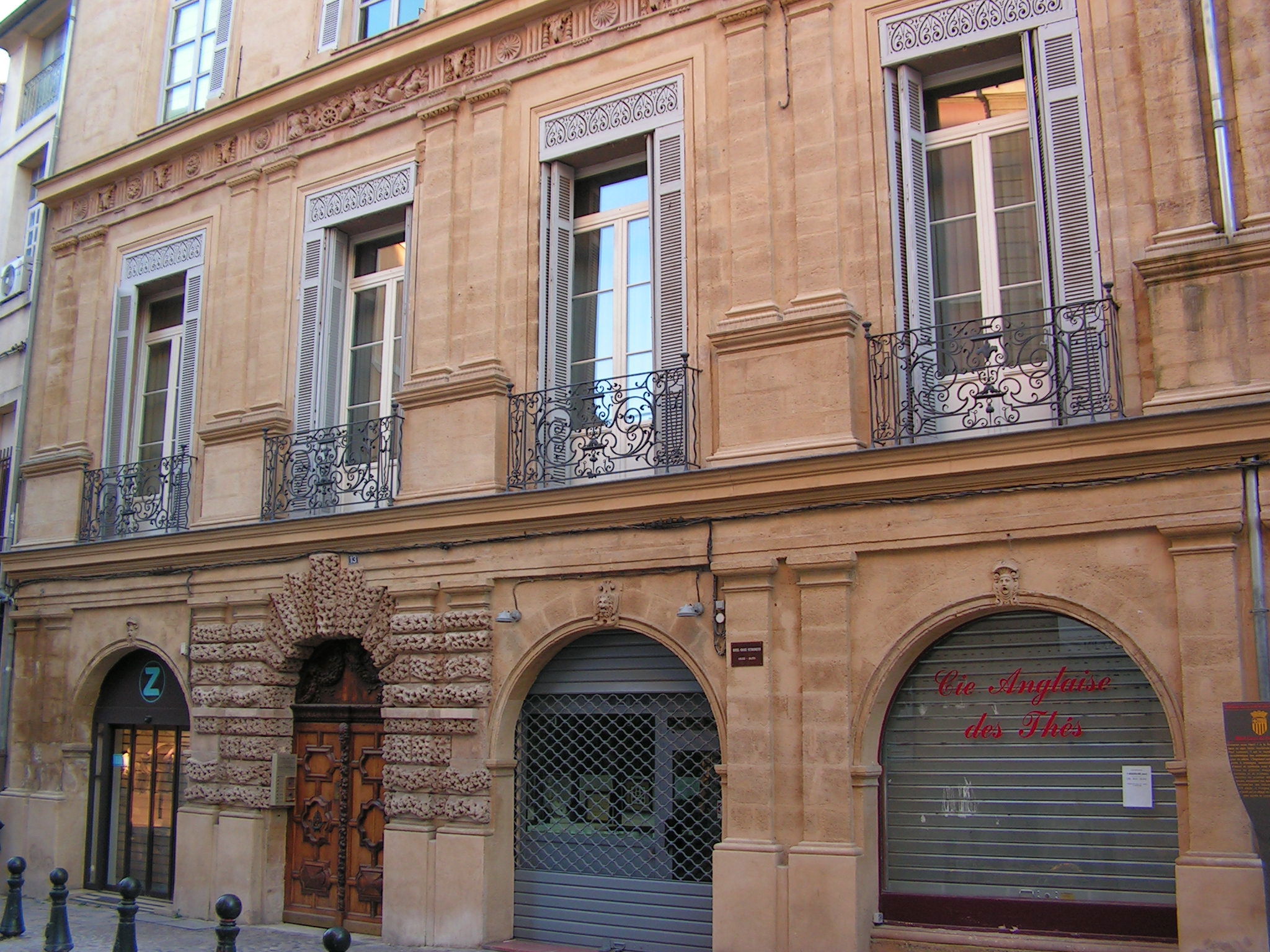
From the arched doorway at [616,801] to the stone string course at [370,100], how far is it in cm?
528

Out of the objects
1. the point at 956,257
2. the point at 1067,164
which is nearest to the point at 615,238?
the point at 956,257

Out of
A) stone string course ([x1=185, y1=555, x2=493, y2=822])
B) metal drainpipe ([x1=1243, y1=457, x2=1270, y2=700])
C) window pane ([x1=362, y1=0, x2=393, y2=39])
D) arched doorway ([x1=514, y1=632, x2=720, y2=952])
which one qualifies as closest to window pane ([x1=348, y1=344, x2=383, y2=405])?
stone string course ([x1=185, y1=555, x2=493, y2=822])

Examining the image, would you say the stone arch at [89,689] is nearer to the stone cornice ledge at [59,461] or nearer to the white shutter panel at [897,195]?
the stone cornice ledge at [59,461]

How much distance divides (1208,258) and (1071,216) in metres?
1.05

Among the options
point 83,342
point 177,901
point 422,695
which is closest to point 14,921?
point 177,901

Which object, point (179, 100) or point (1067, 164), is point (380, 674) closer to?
point (1067, 164)

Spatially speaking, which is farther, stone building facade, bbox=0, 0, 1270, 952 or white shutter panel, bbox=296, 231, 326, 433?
white shutter panel, bbox=296, 231, 326, 433

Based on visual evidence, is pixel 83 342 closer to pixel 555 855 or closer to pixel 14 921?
pixel 14 921

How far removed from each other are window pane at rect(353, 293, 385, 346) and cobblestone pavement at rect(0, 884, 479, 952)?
5.60 m

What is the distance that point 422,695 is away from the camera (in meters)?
10.4

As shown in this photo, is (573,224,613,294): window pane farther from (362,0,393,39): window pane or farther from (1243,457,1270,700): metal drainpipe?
(1243,457,1270,700): metal drainpipe

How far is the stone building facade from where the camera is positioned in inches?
301

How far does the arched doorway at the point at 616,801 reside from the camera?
9.24 meters

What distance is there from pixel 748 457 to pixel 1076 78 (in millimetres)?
3429
